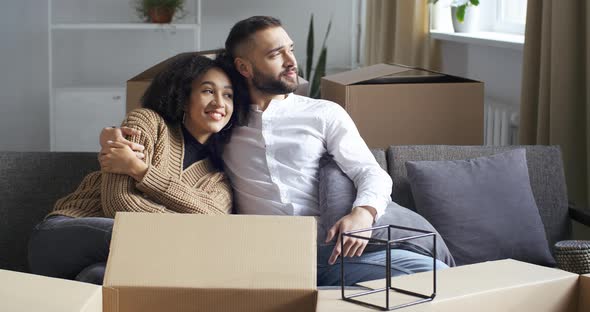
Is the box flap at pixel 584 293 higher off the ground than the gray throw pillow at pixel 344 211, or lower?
higher

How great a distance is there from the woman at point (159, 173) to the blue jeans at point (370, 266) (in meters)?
0.32

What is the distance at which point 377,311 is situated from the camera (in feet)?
3.41

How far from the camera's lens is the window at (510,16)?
379cm

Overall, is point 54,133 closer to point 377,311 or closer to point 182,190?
point 182,190

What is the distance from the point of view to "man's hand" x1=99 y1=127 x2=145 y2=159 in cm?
205

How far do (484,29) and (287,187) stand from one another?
86.8 inches

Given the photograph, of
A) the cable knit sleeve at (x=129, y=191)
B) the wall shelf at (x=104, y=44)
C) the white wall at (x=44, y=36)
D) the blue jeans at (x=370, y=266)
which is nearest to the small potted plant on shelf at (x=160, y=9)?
the wall shelf at (x=104, y=44)

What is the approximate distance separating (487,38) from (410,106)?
1.06m

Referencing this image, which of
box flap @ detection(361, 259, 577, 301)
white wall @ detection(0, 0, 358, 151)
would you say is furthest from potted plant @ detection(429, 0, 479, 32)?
box flap @ detection(361, 259, 577, 301)

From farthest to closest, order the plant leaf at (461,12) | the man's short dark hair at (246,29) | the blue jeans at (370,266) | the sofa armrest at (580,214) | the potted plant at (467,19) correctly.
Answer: the potted plant at (467,19), the plant leaf at (461,12), the sofa armrest at (580,214), the man's short dark hair at (246,29), the blue jeans at (370,266)

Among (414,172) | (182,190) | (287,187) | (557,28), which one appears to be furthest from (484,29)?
(182,190)

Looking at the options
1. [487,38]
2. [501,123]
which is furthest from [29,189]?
[487,38]

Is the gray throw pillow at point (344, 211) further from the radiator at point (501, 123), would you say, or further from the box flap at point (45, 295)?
the radiator at point (501, 123)

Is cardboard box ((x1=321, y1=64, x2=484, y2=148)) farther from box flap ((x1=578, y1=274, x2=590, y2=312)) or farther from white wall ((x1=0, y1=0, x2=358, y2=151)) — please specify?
white wall ((x1=0, y1=0, x2=358, y2=151))
